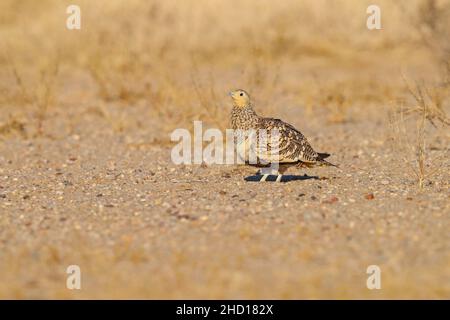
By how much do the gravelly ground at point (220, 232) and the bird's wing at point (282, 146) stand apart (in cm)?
29

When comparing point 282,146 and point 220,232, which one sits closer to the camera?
point 220,232

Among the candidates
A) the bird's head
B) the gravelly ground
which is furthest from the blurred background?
the gravelly ground

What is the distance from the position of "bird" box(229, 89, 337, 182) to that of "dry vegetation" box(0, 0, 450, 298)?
979 millimetres

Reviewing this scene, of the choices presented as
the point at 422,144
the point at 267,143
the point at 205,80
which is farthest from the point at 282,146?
the point at 205,80

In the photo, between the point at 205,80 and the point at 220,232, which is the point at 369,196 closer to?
the point at 220,232

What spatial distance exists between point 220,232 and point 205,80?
36.8ft

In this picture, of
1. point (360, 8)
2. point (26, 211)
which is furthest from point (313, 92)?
point (360, 8)

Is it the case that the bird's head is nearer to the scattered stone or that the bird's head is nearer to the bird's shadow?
the bird's shadow

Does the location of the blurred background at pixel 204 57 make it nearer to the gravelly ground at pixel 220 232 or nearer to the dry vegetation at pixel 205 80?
the dry vegetation at pixel 205 80

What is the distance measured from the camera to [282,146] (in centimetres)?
750

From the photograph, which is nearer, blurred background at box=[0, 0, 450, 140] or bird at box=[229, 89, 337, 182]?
bird at box=[229, 89, 337, 182]

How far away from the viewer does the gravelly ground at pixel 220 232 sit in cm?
490

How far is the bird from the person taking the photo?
24.6 ft

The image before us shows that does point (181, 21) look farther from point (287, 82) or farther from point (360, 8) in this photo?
point (287, 82)
